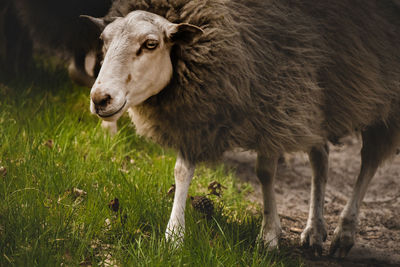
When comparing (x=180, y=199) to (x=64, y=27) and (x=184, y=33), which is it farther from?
(x=64, y=27)

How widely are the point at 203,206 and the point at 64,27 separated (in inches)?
83.8

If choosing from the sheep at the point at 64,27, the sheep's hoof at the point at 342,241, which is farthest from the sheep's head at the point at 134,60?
the sheep's hoof at the point at 342,241

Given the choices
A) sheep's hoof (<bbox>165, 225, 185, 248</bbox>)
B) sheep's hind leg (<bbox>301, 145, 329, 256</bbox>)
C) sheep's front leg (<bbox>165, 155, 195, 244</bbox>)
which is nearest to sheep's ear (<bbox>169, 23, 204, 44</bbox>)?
sheep's front leg (<bbox>165, 155, 195, 244</bbox>)

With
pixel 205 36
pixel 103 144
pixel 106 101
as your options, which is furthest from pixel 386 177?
pixel 106 101

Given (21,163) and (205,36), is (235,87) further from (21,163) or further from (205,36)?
(21,163)

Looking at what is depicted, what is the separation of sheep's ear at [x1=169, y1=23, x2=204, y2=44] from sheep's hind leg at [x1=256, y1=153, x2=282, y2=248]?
98 cm

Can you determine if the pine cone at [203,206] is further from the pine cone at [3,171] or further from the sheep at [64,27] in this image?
the sheep at [64,27]

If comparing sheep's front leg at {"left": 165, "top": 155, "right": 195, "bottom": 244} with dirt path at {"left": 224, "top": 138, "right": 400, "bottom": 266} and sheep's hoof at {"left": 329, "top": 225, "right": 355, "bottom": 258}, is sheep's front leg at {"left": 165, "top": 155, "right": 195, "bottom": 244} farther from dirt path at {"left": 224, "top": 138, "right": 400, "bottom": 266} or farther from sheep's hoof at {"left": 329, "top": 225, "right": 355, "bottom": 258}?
sheep's hoof at {"left": 329, "top": 225, "right": 355, "bottom": 258}

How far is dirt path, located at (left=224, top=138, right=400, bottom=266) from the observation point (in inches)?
139

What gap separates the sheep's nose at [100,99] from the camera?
238cm

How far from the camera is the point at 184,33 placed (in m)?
2.59

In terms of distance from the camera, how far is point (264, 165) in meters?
3.30

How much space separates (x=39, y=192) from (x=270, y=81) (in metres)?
1.41

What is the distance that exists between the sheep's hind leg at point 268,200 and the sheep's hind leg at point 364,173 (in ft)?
1.57
